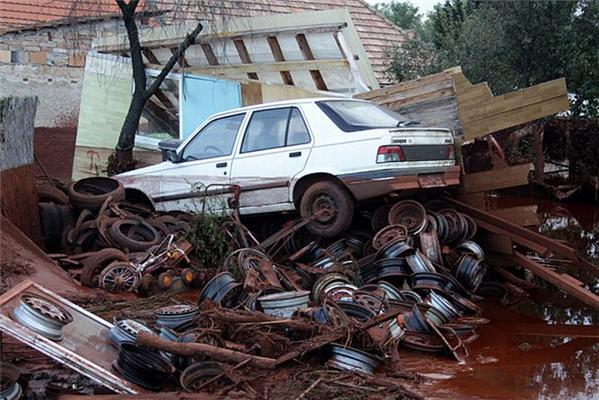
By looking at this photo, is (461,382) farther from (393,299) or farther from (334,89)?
(334,89)

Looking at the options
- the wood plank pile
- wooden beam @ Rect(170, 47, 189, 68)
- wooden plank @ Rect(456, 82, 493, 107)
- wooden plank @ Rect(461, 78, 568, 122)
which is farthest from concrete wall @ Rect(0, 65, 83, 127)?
wooden plank @ Rect(461, 78, 568, 122)

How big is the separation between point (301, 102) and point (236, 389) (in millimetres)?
4878

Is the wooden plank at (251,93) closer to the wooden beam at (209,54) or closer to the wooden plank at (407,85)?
the wooden beam at (209,54)

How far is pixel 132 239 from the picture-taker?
9.20m

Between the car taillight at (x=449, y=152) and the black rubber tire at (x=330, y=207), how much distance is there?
141 cm

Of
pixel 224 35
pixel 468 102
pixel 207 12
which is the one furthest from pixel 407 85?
pixel 224 35

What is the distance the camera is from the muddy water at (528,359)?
591 centimetres

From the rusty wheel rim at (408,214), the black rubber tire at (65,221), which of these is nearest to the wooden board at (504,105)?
the rusty wheel rim at (408,214)

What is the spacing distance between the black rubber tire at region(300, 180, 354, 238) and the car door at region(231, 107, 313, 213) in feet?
1.12

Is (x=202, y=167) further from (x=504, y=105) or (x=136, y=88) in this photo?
(x=504, y=105)

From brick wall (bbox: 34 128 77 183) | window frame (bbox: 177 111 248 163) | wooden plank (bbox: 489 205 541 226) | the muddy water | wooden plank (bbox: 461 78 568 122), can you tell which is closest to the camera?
the muddy water

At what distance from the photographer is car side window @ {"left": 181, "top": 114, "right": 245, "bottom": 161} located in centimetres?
980

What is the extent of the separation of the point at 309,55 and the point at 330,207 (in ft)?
14.9

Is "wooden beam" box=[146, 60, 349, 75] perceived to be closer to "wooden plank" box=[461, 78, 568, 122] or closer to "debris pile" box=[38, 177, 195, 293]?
"wooden plank" box=[461, 78, 568, 122]
